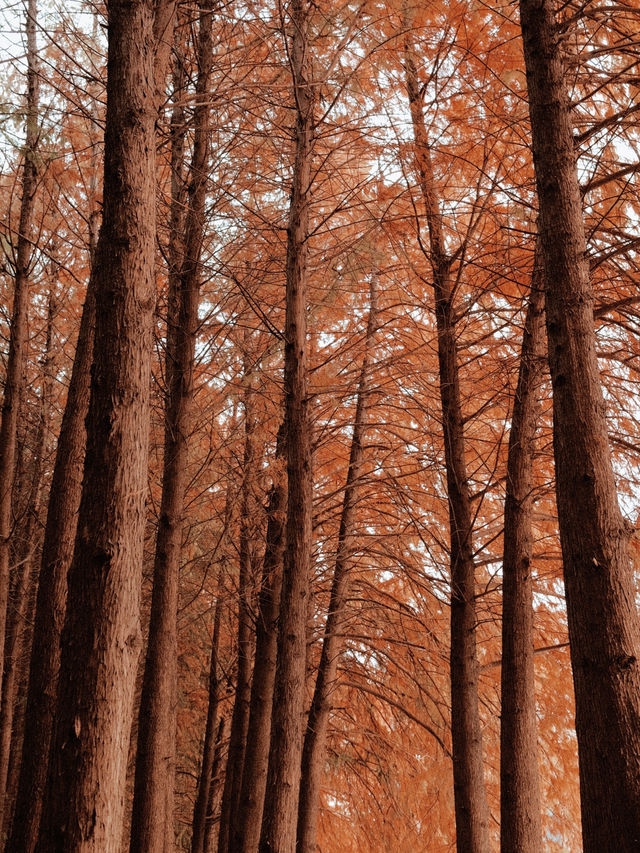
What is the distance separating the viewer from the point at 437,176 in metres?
6.77

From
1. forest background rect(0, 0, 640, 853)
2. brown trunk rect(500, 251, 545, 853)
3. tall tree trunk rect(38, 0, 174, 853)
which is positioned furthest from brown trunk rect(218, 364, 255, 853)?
tall tree trunk rect(38, 0, 174, 853)

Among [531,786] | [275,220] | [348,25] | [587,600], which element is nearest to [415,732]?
[531,786]

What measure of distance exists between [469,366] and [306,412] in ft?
7.84

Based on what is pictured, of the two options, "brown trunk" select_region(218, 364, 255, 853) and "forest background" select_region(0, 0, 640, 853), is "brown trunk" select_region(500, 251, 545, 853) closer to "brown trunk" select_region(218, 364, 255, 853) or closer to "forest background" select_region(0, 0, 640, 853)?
"forest background" select_region(0, 0, 640, 853)

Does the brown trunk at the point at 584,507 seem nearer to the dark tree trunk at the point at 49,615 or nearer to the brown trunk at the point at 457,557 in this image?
the brown trunk at the point at 457,557

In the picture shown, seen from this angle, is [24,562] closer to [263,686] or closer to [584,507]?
[263,686]

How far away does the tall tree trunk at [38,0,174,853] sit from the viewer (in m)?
3.06

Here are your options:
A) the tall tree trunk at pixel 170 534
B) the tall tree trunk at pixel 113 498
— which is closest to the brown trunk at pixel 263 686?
the tall tree trunk at pixel 170 534

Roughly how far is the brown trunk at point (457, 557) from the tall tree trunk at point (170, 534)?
1.90 m

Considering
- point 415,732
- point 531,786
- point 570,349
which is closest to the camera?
point 570,349

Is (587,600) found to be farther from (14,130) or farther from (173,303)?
(14,130)

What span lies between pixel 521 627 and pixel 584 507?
287 cm

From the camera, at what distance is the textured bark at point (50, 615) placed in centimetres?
556

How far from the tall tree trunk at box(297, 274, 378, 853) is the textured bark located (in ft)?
9.26
